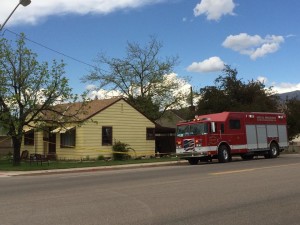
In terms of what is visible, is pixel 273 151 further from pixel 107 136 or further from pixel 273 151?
pixel 107 136

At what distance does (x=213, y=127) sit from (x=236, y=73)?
18.8m

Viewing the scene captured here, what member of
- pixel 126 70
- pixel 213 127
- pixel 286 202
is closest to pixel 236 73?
pixel 126 70

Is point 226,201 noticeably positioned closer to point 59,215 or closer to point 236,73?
point 59,215

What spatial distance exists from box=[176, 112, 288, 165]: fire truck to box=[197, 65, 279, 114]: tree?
11383 millimetres

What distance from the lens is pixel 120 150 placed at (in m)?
32.4

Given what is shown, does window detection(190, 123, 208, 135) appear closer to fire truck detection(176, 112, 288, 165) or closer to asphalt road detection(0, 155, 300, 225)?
fire truck detection(176, 112, 288, 165)

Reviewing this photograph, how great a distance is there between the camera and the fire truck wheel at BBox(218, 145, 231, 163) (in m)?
26.7

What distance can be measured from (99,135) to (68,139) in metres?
2.32

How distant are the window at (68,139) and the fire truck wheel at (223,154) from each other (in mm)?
10737

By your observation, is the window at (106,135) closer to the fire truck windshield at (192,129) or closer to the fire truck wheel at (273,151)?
the fire truck windshield at (192,129)

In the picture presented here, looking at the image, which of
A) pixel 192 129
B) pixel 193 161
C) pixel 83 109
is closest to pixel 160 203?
pixel 192 129

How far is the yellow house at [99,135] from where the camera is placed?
31.2 meters

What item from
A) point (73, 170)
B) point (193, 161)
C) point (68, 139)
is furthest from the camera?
point (68, 139)

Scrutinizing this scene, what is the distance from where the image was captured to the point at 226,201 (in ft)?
33.6
